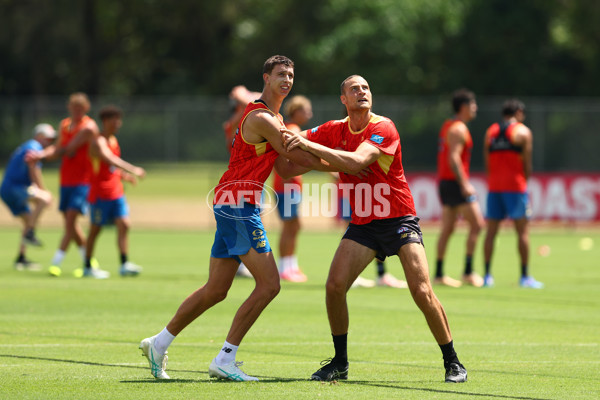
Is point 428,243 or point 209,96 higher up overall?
point 209,96

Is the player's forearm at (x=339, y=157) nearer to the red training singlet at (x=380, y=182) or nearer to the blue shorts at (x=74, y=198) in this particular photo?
the red training singlet at (x=380, y=182)

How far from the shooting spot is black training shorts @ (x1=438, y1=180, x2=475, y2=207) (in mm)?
14289

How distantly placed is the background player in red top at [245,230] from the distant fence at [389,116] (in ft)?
75.2

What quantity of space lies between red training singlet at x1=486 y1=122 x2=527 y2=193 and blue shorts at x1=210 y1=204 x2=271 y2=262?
24.6 ft

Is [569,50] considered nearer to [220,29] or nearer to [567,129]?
[567,129]

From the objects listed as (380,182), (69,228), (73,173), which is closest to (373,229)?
(380,182)

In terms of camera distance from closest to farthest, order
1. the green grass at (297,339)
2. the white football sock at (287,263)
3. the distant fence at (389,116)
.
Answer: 1. the green grass at (297,339)
2. the white football sock at (287,263)
3. the distant fence at (389,116)

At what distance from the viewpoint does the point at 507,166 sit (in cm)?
1437

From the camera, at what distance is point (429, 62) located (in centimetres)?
4188

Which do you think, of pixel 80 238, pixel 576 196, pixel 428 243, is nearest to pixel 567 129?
pixel 576 196

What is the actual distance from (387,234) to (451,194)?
6869mm

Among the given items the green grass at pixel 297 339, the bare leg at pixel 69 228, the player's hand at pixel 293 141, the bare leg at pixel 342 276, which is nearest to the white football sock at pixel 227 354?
the green grass at pixel 297 339

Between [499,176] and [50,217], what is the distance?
17.2 m

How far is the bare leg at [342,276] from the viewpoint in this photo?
757cm
